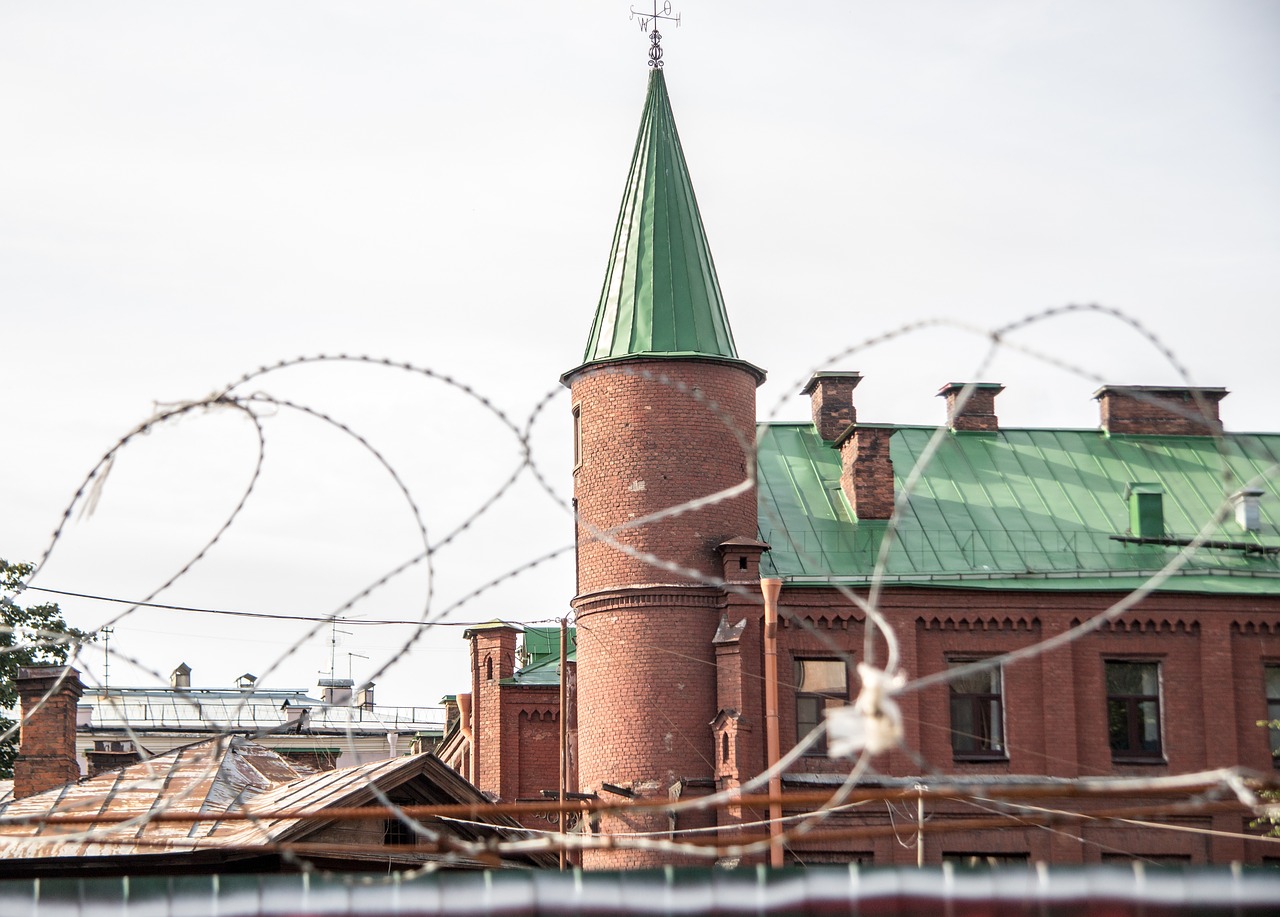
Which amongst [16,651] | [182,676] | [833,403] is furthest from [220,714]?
[833,403]

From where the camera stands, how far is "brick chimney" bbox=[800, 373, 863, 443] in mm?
38125

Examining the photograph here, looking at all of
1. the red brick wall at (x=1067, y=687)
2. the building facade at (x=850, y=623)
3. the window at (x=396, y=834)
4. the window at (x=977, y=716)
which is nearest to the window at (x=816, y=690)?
the building facade at (x=850, y=623)

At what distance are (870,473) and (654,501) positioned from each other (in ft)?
18.6

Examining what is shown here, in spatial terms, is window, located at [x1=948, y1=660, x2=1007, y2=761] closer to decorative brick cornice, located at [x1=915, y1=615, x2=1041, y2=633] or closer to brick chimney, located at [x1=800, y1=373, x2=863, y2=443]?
decorative brick cornice, located at [x1=915, y1=615, x2=1041, y2=633]

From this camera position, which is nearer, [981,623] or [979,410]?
[981,623]

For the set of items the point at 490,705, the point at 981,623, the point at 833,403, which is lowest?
the point at 490,705

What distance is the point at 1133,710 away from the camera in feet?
109

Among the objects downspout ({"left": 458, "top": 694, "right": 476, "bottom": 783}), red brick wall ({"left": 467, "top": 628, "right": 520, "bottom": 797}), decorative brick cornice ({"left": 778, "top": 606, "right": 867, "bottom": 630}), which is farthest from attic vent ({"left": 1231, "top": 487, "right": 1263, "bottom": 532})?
downspout ({"left": 458, "top": 694, "right": 476, "bottom": 783})

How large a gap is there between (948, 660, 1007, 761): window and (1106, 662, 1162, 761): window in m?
2.17

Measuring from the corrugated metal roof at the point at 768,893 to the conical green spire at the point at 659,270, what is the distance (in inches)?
752

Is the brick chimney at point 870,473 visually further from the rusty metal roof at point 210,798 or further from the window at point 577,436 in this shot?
the rusty metal roof at point 210,798

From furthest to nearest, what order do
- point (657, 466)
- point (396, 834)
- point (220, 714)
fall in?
1. point (220, 714)
2. point (657, 466)
3. point (396, 834)

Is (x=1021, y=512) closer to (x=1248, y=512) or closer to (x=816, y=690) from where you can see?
(x=1248, y=512)

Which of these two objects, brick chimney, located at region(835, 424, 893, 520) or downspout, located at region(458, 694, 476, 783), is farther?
downspout, located at region(458, 694, 476, 783)
